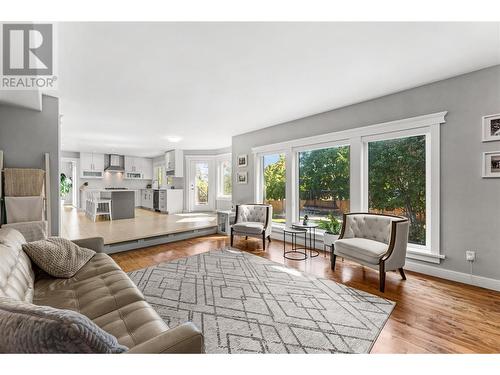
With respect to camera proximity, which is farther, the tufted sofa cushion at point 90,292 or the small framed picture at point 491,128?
the small framed picture at point 491,128

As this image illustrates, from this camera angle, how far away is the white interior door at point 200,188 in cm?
867

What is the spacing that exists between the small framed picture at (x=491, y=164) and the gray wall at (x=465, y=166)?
0.05 metres

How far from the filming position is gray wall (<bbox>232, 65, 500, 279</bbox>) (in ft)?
8.49

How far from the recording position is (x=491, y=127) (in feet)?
8.46

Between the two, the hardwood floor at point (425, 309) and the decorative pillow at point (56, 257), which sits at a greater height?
the decorative pillow at point (56, 257)

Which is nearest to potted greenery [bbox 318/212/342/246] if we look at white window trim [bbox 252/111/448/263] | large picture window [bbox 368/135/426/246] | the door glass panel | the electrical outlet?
white window trim [bbox 252/111/448/263]

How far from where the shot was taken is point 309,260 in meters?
3.62

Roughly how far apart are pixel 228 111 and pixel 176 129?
1898 millimetres

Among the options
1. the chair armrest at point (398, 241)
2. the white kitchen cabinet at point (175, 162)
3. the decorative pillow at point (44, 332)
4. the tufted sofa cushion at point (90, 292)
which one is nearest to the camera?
the decorative pillow at point (44, 332)

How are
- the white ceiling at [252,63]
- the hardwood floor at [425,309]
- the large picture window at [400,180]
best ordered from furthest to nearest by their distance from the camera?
the large picture window at [400,180]
the white ceiling at [252,63]
the hardwood floor at [425,309]

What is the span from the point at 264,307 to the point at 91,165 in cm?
969

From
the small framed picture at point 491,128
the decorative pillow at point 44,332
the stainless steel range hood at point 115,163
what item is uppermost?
the stainless steel range hood at point 115,163

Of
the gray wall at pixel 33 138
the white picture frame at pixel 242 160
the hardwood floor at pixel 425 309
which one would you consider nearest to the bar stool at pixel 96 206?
the gray wall at pixel 33 138

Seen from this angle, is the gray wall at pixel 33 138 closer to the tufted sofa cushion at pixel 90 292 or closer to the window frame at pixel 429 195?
the tufted sofa cushion at pixel 90 292
